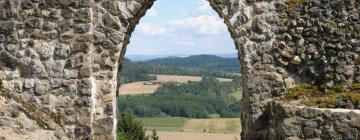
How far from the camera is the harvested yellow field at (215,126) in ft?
169

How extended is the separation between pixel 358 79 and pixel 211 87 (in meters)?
92.4

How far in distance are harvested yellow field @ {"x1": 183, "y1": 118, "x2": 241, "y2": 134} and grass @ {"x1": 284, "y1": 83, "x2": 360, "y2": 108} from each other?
42347 mm

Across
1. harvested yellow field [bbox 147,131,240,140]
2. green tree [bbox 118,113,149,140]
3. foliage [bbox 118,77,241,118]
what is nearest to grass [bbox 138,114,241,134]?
harvested yellow field [bbox 147,131,240,140]

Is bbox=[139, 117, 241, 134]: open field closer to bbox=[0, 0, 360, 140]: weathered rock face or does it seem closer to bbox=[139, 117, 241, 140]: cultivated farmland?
bbox=[139, 117, 241, 140]: cultivated farmland

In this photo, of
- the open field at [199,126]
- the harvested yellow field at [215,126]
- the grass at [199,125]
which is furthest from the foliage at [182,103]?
the harvested yellow field at [215,126]

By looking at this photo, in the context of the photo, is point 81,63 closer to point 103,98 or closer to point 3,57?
point 103,98

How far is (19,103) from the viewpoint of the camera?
7.69 m

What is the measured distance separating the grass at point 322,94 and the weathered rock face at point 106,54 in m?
0.10

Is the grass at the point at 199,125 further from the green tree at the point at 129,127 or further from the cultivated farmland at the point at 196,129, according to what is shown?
the green tree at the point at 129,127

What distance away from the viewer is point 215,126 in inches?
2130

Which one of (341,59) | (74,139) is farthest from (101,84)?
(341,59)

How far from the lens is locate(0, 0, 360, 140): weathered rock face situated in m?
7.48

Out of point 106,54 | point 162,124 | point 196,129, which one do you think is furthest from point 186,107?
point 106,54

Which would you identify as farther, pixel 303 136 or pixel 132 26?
pixel 132 26
